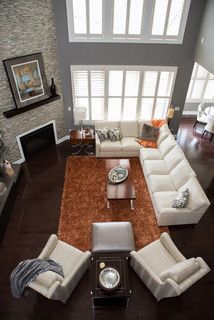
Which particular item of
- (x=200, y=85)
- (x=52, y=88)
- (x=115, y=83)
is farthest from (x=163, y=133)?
(x=200, y=85)

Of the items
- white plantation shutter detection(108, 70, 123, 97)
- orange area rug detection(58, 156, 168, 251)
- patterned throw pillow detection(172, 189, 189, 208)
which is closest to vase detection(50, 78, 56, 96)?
white plantation shutter detection(108, 70, 123, 97)

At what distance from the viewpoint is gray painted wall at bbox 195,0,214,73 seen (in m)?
5.58

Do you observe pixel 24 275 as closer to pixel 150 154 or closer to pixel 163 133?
pixel 150 154

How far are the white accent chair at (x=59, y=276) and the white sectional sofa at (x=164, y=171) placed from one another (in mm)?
1963

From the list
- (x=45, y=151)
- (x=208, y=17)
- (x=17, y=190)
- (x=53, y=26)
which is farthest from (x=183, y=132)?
(x=17, y=190)

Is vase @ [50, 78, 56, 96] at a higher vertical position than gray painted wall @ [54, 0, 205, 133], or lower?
lower

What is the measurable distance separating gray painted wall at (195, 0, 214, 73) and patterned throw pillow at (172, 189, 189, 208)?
3.19 metres

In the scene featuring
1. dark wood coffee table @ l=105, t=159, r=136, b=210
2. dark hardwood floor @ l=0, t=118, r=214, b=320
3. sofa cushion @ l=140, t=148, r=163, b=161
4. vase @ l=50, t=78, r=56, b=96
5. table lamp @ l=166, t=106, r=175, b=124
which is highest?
vase @ l=50, t=78, r=56, b=96

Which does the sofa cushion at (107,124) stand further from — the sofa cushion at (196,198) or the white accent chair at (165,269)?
the white accent chair at (165,269)

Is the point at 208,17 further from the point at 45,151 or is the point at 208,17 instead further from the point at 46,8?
the point at 45,151

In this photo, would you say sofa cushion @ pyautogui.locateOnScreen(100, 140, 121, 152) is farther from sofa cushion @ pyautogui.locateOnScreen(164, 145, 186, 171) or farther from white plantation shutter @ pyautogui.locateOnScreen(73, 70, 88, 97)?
white plantation shutter @ pyautogui.locateOnScreen(73, 70, 88, 97)

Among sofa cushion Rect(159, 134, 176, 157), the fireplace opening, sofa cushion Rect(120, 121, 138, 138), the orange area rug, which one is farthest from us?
sofa cushion Rect(120, 121, 138, 138)

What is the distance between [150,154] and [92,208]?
2273 millimetres

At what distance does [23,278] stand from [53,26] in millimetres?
5762
